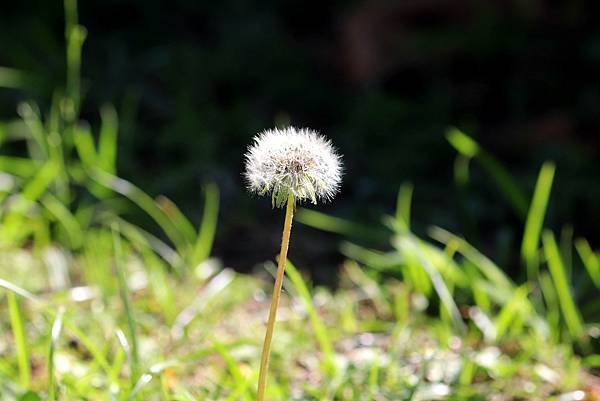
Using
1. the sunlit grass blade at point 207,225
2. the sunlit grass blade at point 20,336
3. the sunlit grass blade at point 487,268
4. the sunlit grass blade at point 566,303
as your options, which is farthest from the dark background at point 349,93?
the sunlit grass blade at point 20,336

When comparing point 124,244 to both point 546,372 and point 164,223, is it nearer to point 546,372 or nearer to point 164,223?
point 164,223

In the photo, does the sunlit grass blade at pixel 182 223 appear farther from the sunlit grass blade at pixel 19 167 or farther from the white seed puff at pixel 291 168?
the white seed puff at pixel 291 168

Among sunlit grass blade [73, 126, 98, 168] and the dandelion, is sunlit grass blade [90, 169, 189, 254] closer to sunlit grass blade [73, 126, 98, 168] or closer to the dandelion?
sunlit grass blade [73, 126, 98, 168]

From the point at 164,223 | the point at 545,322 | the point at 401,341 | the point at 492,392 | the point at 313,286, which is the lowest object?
the point at 492,392

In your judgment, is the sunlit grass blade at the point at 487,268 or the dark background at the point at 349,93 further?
the dark background at the point at 349,93

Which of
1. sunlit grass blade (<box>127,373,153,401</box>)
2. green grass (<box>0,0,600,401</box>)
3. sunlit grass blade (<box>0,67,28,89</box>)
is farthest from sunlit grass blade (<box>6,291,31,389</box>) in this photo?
sunlit grass blade (<box>0,67,28,89</box>)

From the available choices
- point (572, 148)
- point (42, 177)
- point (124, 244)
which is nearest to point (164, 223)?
point (124, 244)

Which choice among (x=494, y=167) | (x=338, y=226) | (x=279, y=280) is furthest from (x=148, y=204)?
(x=279, y=280)
